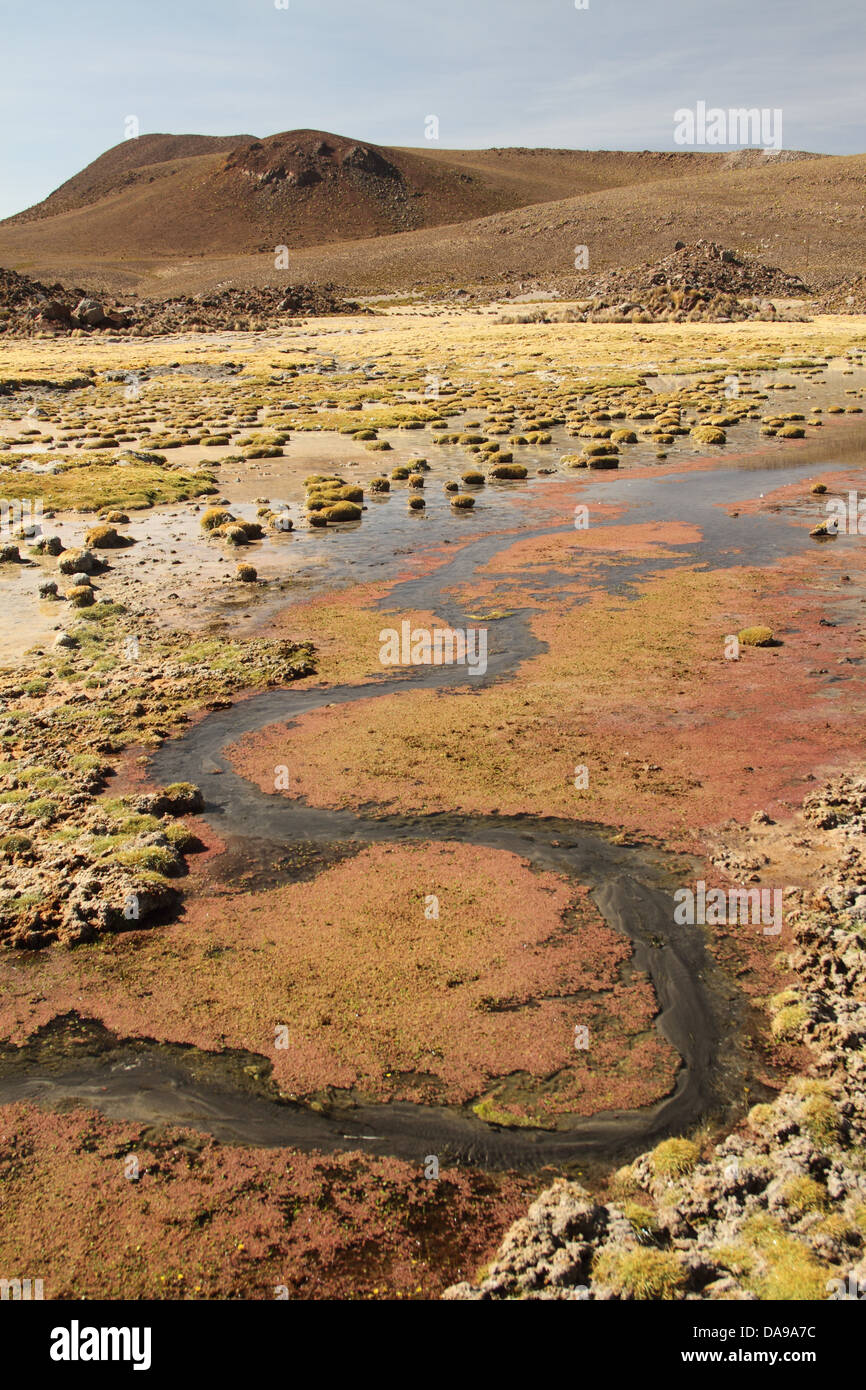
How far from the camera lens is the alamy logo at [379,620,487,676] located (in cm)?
2194

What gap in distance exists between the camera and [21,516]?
37562 mm

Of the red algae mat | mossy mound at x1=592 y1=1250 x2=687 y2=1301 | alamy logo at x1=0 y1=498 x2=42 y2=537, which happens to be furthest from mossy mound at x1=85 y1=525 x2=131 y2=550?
mossy mound at x1=592 y1=1250 x2=687 y2=1301

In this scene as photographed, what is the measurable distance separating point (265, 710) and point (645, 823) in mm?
8755

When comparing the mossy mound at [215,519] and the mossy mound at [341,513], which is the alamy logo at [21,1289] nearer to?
the mossy mound at [215,519]

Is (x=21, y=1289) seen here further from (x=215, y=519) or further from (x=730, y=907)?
(x=215, y=519)

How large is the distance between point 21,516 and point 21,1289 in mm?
34778

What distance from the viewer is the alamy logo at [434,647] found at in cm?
2194

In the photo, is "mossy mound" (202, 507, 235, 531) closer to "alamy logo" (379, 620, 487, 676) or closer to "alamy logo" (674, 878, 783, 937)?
"alamy logo" (379, 620, 487, 676)

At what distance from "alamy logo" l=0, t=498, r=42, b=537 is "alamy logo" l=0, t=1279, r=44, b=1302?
30848mm
